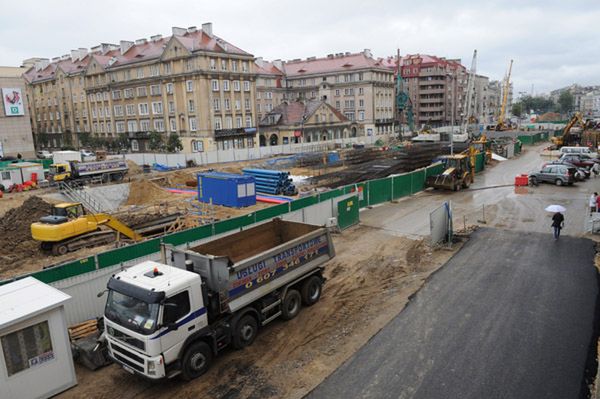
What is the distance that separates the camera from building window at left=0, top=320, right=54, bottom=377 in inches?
351

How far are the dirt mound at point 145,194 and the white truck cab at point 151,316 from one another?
78.2ft

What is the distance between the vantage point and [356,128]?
86625 millimetres

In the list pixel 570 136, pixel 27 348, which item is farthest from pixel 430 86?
pixel 27 348

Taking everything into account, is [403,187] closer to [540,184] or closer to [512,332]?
[540,184]

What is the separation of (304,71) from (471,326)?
279ft

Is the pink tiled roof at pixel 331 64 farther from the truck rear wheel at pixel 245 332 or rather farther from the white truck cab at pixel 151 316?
the white truck cab at pixel 151 316

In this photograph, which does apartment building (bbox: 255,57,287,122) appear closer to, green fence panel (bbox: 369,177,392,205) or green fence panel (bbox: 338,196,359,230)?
green fence panel (bbox: 369,177,392,205)

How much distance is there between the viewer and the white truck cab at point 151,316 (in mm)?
9344

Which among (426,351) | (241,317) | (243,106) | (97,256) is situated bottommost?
(426,351)

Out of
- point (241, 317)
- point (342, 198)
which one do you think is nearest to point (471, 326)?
point (241, 317)

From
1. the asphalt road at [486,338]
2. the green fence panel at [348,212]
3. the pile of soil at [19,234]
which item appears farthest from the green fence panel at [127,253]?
the green fence panel at [348,212]

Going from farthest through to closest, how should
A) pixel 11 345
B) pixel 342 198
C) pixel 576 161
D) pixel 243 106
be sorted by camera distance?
1. pixel 243 106
2. pixel 576 161
3. pixel 342 198
4. pixel 11 345

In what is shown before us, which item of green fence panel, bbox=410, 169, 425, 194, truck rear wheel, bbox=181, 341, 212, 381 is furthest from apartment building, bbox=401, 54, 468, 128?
truck rear wheel, bbox=181, 341, 212, 381

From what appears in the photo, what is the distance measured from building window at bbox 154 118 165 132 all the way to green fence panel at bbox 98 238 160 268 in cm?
5298
